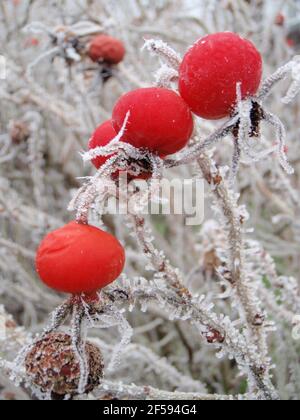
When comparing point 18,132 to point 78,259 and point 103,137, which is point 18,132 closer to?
point 103,137

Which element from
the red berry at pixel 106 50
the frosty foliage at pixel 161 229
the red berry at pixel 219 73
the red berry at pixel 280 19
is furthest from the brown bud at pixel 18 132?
the red berry at pixel 219 73

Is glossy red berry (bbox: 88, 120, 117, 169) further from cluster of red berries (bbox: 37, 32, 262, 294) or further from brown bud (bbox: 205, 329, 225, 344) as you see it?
brown bud (bbox: 205, 329, 225, 344)

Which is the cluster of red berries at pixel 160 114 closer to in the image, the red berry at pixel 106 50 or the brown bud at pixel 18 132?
the red berry at pixel 106 50

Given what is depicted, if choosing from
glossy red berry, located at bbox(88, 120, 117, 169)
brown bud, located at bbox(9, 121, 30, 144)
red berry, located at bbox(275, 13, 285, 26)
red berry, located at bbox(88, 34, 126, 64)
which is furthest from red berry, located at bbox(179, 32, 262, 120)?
red berry, located at bbox(275, 13, 285, 26)

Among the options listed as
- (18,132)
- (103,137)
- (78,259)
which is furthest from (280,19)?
(78,259)

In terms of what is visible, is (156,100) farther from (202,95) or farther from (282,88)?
(282,88)

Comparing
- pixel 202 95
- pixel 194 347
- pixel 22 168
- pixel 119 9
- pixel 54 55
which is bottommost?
pixel 194 347

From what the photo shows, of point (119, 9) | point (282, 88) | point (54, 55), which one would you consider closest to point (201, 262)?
point (54, 55)
